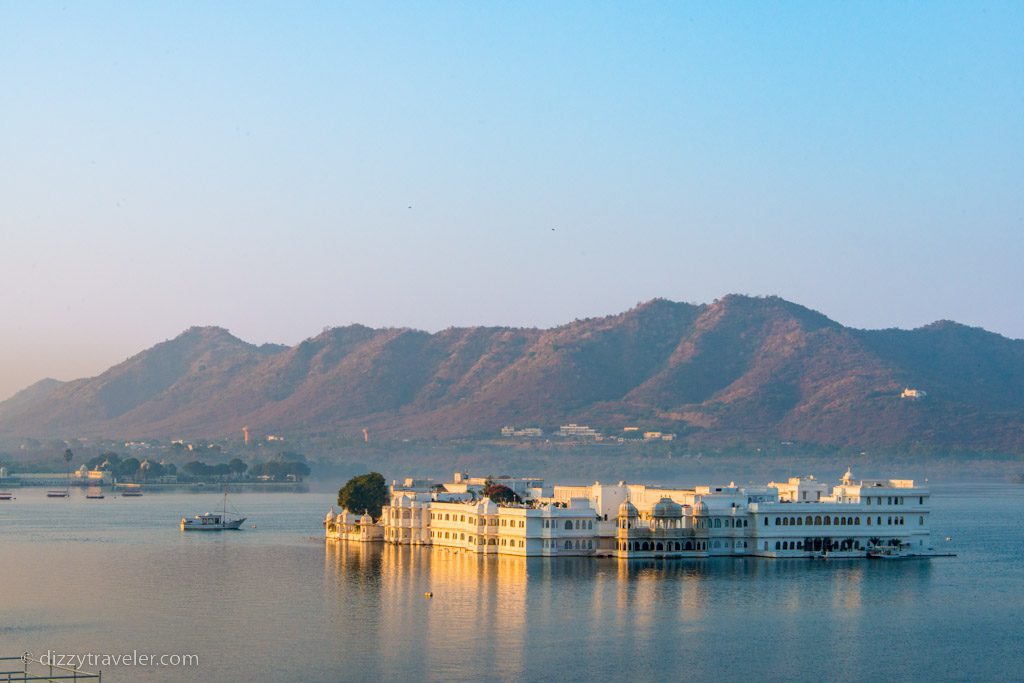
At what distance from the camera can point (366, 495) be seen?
86188mm

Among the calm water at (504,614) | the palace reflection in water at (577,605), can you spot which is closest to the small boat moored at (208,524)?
the calm water at (504,614)

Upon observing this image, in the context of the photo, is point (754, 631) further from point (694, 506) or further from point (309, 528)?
point (309, 528)

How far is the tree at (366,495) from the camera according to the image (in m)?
85.9

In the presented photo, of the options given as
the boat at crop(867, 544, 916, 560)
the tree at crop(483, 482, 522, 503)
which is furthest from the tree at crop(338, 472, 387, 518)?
the boat at crop(867, 544, 916, 560)

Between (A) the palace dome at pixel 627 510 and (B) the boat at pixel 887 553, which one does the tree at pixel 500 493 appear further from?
(B) the boat at pixel 887 553

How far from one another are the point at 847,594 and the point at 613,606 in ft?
32.1

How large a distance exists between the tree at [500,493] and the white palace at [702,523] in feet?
3.82

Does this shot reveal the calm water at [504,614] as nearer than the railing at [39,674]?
No

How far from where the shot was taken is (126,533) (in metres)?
92.1

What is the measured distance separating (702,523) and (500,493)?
11.7m

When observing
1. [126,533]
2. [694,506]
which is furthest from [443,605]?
[126,533]

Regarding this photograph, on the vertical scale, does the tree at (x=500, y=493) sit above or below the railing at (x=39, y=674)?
above

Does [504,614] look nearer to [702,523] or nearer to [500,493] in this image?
[702,523]

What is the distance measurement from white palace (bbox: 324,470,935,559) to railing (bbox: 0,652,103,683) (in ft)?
101
